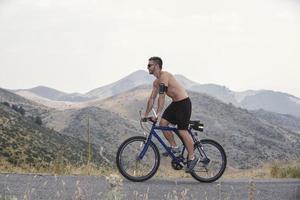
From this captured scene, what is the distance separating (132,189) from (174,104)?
1.88m

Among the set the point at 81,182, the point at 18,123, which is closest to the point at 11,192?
the point at 81,182

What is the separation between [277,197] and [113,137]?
420 ft

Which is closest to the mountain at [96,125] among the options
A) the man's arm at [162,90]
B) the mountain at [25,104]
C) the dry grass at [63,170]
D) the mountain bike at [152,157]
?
the mountain at [25,104]

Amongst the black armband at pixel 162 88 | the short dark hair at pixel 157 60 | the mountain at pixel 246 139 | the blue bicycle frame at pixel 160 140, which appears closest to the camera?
the black armband at pixel 162 88

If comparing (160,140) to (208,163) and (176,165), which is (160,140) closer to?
(176,165)

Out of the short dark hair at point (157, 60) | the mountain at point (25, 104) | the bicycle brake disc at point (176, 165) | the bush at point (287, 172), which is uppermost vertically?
the mountain at point (25, 104)

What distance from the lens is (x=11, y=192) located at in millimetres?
6812

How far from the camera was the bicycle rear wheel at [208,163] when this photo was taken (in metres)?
9.27

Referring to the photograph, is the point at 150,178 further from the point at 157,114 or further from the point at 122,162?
the point at 157,114

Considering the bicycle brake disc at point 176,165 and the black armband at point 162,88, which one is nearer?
the black armband at point 162,88

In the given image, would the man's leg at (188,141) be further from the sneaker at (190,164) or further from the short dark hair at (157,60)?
the short dark hair at (157,60)

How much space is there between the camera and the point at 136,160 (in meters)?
9.15

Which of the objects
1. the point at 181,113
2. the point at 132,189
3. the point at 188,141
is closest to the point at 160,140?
the point at 188,141

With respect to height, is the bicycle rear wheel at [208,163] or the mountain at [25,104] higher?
the mountain at [25,104]
